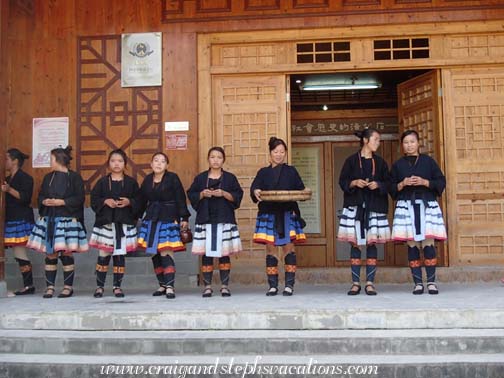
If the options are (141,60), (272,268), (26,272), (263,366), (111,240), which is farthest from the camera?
(141,60)

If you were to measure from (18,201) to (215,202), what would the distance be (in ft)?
7.50

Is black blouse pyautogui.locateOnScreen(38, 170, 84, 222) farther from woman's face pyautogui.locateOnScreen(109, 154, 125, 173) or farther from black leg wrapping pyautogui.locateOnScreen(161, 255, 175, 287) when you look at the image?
black leg wrapping pyautogui.locateOnScreen(161, 255, 175, 287)

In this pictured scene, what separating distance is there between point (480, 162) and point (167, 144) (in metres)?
3.79

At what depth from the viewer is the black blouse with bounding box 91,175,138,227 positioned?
6.25 m

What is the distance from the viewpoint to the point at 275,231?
20.1 ft

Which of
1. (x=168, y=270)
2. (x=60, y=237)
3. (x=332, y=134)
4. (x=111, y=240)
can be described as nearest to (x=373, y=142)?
(x=168, y=270)

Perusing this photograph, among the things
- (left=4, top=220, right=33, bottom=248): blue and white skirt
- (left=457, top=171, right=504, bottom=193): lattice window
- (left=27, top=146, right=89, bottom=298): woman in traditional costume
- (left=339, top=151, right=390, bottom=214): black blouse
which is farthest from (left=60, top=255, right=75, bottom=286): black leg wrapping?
(left=457, top=171, right=504, bottom=193): lattice window

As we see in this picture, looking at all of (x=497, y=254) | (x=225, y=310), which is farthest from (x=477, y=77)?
(x=225, y=310)

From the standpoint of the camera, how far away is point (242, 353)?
15.3 feet

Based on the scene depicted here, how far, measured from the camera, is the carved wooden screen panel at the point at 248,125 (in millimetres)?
7629

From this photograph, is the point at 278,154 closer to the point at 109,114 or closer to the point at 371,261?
the point at 371,261

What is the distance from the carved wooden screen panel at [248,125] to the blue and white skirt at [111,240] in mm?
1722

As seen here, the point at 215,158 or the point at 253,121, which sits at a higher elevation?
the point at 253,121

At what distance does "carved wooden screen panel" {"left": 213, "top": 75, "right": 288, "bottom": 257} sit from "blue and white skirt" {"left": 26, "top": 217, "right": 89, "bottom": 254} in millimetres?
2012
